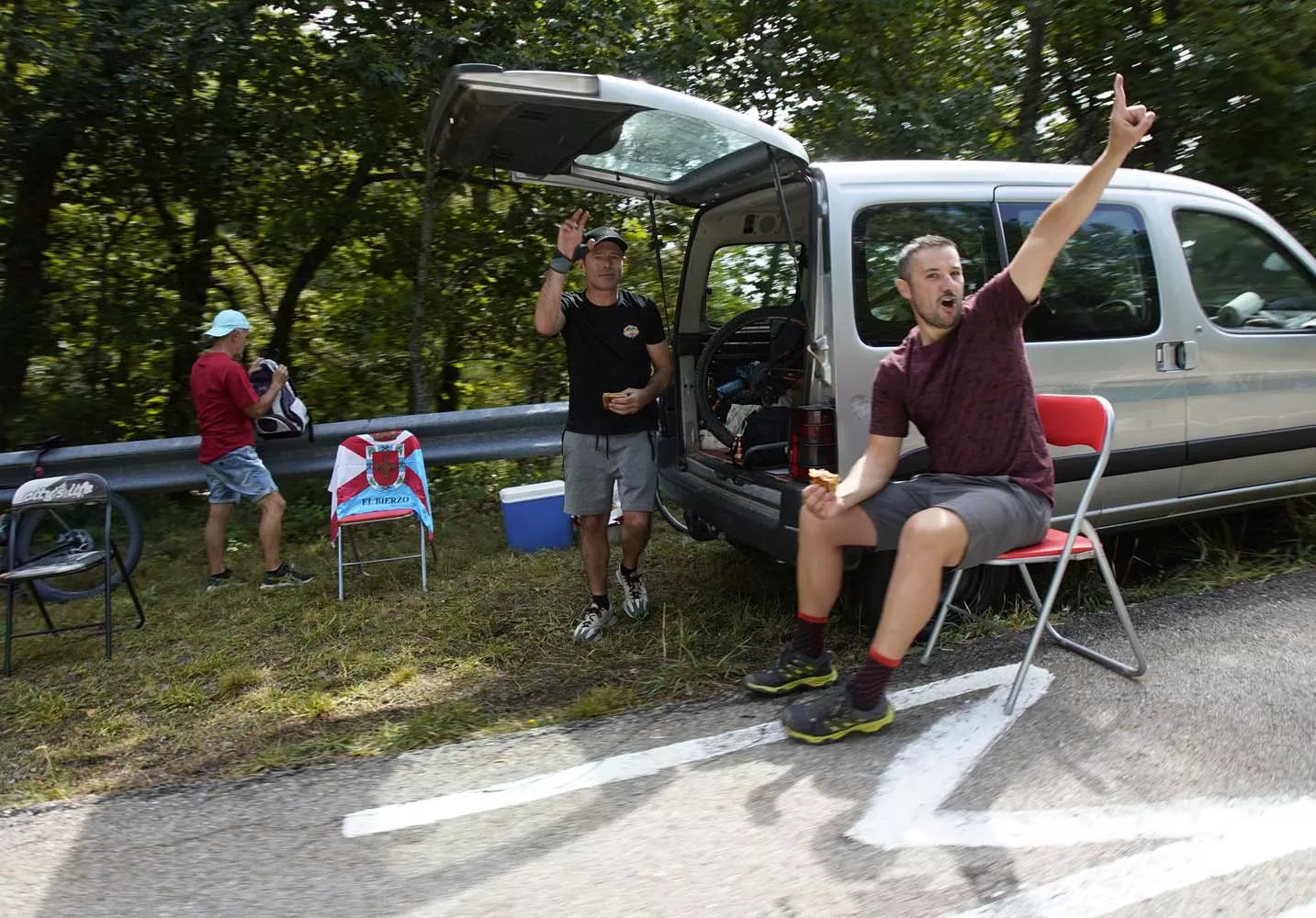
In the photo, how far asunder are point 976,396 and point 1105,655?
1.28 meters

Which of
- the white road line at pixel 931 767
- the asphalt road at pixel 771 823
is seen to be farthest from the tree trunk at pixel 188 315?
the white road line at pixel 931 767

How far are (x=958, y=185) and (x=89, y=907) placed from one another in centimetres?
386

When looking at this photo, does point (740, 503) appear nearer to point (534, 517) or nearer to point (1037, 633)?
point (1037, 633)

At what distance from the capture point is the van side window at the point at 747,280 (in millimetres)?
4738

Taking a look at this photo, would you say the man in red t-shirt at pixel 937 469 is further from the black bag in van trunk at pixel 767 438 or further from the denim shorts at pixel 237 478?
the denim shorts at pixel 237 478

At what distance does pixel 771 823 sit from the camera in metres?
2.67

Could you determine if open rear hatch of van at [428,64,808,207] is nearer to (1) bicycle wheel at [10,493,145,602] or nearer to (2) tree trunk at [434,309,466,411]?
(1) bicycle wheel at [10,493,145,602]

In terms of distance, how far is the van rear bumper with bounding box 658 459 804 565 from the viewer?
3717 millimetres

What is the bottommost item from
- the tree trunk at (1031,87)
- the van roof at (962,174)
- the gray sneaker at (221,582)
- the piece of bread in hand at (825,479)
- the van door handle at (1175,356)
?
the gray sneaker at (221,582)

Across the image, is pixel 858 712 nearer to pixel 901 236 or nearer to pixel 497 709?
pixel 497 709

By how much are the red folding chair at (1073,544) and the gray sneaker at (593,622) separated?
145 cm

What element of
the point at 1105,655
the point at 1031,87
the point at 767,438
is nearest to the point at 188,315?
the point at 767,438

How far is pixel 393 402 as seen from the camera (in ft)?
27.1

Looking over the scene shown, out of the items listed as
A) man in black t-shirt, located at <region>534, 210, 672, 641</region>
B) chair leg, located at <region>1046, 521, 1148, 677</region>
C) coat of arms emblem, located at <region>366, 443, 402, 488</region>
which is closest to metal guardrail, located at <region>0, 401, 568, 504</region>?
coat of arms emblem, located at <region>366, 443, 402, 488</region>
